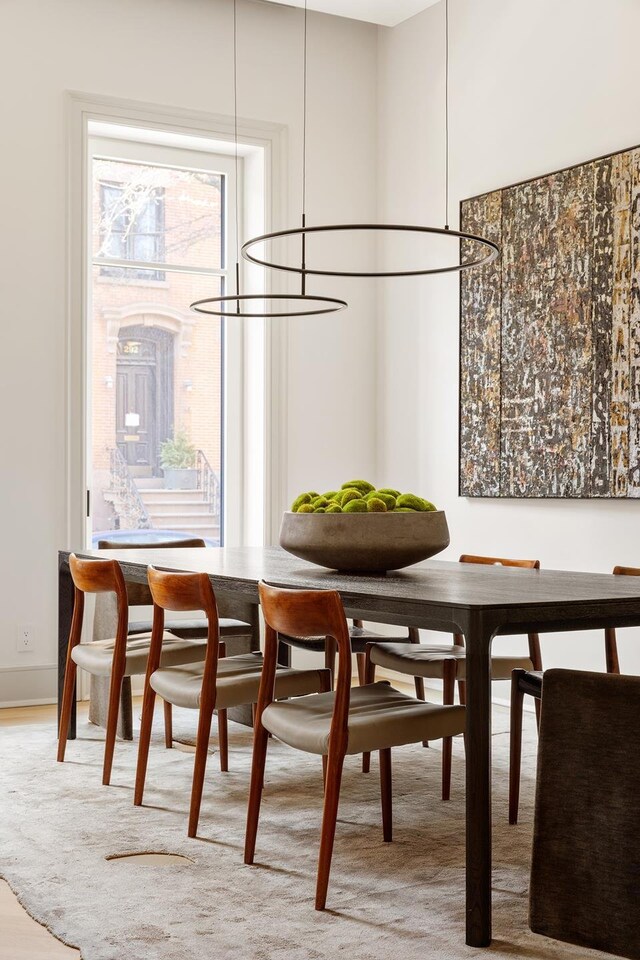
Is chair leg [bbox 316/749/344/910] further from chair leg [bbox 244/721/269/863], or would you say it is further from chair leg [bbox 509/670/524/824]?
chair leg [bbox 509/670/524/824]

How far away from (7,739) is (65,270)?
7.50 feet

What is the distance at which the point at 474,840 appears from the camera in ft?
8.09

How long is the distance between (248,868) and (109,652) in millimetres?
1330

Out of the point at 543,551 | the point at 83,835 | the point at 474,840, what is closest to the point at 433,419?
the point at 543,551

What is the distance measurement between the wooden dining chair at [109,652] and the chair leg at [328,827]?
1.32m

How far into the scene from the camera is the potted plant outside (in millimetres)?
6066

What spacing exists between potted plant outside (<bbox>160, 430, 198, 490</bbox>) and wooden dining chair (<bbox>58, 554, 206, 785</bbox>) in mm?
1847

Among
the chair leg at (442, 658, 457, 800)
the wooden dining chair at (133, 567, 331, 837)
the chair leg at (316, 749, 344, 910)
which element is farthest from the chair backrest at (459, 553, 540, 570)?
the chair leg at (316, 749, 344, 910)

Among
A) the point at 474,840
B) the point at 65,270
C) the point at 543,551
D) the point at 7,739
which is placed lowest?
the point at 7,739

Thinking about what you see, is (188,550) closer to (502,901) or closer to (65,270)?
(65,270)

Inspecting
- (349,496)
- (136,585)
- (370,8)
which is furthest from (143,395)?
(349,496)

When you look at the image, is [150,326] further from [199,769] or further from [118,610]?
[199,769]

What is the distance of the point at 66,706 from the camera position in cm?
425

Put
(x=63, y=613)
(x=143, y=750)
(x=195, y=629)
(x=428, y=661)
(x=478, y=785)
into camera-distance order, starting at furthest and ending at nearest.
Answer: (x=195, y=629)
(x=63, y=613)
(x=428, y=661)
(x=143, y=750)
(x=478, y=785)
